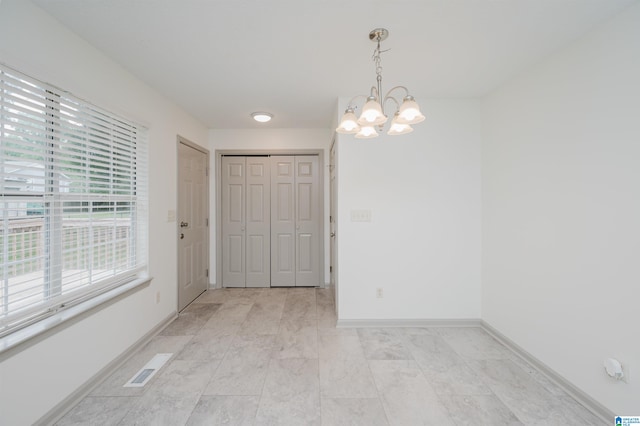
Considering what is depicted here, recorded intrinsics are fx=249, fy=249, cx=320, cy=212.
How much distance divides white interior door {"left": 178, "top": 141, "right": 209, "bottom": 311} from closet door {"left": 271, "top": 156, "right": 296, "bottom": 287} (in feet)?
3.22

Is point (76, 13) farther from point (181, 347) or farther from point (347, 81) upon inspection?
point (181, 347)

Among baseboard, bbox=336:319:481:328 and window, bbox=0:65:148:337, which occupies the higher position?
window, bbox=0:65:148:337

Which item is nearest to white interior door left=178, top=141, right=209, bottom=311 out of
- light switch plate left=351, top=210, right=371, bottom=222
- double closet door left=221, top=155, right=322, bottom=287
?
double closet door left=221, top=155, right=322, bottom=287

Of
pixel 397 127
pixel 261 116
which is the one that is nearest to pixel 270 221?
pixel 261 116

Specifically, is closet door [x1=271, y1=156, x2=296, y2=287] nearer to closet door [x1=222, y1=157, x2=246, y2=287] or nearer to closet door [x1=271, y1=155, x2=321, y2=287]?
closet door [x1=271, y1=155, x2=321, y2=287]

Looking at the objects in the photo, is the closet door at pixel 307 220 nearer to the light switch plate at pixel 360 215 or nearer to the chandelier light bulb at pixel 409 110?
the light switch plate at pixel 360 215

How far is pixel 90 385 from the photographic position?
1737mm

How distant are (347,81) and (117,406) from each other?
299cm

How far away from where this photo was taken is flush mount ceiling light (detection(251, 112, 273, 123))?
3092 millimetres

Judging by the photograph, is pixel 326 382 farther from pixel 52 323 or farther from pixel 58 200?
pixel 58 200

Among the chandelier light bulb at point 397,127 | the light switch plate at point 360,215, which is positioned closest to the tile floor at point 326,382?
the light switch plate at point 360,215

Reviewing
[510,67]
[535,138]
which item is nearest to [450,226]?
[535,138]

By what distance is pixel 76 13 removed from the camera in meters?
1.50

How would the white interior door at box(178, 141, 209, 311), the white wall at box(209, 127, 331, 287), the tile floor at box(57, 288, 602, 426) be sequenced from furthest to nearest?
the white wall at box(209, 127, 331, 287) < the white interior door at box(178, 141, 209, 311) < the tile floor at box(57, 288, 602, 426)
